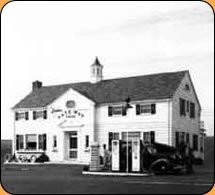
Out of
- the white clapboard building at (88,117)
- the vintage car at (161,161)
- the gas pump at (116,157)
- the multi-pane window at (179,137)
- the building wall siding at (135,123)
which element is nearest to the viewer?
the vintage car at (161,161)

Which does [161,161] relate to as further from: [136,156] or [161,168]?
[136,156]

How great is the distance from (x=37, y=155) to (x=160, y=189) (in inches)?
472

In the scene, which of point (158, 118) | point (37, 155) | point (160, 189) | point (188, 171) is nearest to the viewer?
point (160, 189)

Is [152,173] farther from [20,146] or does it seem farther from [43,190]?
[20,146]

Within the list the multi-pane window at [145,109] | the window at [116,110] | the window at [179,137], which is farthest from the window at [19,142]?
the window at [179,137]

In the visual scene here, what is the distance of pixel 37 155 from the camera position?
19.1 m

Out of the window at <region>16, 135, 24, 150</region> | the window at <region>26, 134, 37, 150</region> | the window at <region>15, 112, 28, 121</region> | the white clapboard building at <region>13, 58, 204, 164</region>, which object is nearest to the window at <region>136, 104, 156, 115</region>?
the white clapboard building at <region>13, 58, 204, 164</region>

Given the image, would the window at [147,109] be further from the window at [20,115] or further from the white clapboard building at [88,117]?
the window at [20,115]

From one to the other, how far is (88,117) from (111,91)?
2.81m

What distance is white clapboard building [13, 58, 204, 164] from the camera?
15.5m

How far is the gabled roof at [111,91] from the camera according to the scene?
13938mm

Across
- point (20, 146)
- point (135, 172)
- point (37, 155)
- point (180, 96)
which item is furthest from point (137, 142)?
point (20, 146)

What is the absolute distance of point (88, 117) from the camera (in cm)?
1844

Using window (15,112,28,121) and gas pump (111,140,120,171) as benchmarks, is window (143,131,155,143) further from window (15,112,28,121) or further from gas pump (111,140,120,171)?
window (15,112,28,121)
